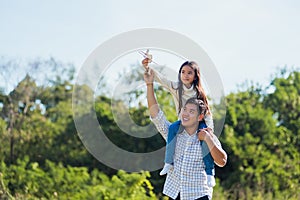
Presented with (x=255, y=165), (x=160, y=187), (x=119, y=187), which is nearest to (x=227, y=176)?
(x=255, y=165)

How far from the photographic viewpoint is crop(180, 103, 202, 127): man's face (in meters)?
3.31

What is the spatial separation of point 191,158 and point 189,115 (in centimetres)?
23

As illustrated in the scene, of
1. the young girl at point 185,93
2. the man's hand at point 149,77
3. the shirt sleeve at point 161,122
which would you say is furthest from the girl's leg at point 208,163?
the man's hand at point 149,77

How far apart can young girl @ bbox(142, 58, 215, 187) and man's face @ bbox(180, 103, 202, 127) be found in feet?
0.23

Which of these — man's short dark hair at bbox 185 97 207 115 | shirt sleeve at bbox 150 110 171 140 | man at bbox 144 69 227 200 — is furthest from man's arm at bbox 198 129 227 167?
shirt sleeve at bbox 150 110 171 140

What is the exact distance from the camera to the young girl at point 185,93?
3.33 m

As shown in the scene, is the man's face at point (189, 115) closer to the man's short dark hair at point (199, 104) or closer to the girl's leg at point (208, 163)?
the man's short dark hair at point (199, 104)

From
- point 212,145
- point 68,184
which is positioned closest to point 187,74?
point 212,145

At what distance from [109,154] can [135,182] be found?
11.8ft

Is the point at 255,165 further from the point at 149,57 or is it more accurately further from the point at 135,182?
the point at 149,57

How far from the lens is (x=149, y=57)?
3406mm

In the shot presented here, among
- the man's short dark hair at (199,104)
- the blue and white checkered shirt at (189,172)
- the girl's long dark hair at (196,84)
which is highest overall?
the girl's long dark hair at (196,84)

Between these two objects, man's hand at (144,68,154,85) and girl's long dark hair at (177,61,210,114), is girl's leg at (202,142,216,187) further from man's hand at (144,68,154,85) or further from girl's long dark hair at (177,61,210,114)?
man's hand at (144,68,154,85)

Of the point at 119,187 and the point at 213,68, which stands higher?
the point at 213,68
